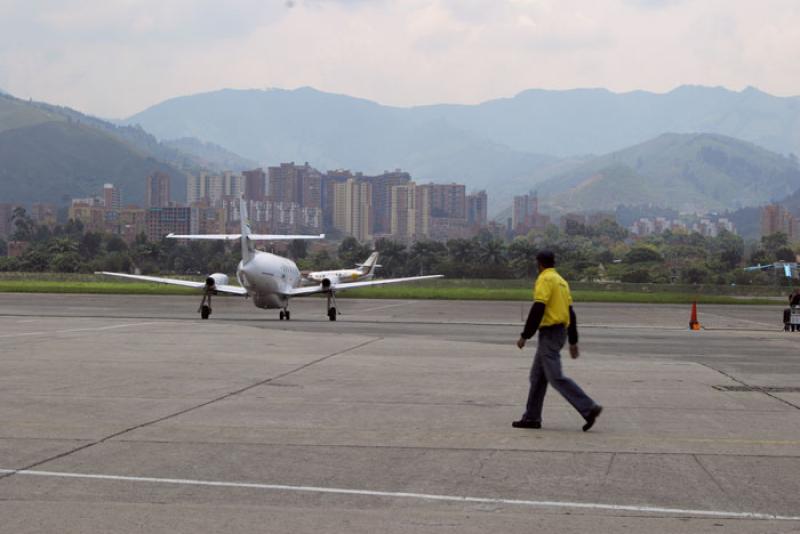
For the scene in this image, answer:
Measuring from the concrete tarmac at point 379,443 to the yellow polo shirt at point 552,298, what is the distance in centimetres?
129

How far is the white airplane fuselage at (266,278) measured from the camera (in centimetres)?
3966

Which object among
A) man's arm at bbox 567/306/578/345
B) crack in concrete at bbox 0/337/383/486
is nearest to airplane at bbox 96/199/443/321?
crack in concrete at bbox 0/337/383/486

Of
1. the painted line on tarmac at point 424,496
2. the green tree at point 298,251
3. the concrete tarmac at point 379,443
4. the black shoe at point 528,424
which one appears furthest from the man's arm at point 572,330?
the green tree at point 298,251

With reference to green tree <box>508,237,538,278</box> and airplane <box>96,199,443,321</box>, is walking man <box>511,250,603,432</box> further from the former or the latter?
green tree <box>508,237,538,278</box>

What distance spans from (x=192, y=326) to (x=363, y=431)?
2013cm

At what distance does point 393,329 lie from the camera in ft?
110

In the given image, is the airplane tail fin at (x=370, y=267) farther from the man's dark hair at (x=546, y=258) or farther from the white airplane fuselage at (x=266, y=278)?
the man's dark hair at (x=546, y=258)

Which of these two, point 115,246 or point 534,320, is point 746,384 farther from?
point 115,246

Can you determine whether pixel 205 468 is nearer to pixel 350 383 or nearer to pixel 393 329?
pixel 350 383

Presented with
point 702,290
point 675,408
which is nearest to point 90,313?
point 675,408

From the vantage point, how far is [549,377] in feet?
40.9

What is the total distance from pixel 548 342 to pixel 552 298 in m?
0.52

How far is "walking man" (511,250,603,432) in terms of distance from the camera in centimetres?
1238

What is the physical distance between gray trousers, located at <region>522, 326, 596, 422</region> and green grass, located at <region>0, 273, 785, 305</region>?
54087 millimetres
